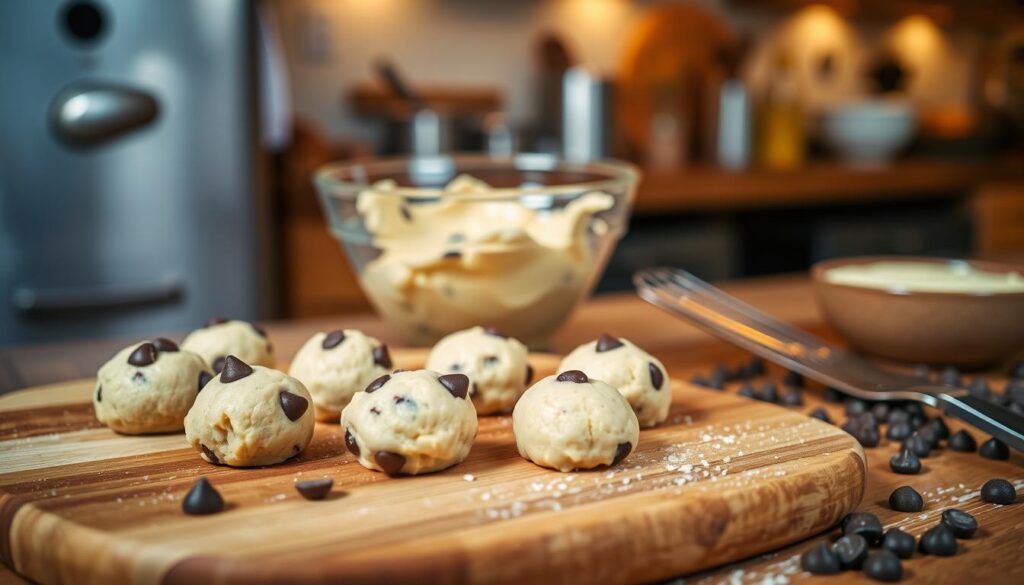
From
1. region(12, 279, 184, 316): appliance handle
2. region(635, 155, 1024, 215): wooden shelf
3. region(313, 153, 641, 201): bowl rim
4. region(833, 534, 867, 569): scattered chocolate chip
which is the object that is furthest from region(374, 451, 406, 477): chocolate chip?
region(635, 155, 1024, 215): wooden shelf

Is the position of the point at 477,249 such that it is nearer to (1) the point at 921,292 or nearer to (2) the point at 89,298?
(1) the point at 921,292

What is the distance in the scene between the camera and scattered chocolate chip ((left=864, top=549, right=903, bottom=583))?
610mm

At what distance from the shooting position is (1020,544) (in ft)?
2.19

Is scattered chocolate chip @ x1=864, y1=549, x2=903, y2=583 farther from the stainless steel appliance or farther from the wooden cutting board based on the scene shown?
the stainless steel appliance

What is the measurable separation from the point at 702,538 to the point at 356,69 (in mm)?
2817

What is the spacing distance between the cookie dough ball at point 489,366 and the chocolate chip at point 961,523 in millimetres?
390

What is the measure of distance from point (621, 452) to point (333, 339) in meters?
0.32

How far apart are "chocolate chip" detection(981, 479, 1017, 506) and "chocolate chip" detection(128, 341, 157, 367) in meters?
0.70

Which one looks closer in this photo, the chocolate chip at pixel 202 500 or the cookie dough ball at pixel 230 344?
the chocolate chip at pixel 202 500

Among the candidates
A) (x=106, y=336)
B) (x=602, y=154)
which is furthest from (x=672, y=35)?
(x=106, y=336)

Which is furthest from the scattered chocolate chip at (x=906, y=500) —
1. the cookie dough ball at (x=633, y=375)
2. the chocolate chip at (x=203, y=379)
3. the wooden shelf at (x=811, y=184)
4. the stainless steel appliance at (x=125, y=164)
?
the wooden shelf at (x=811, y=184)

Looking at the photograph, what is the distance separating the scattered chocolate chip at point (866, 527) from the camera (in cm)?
66

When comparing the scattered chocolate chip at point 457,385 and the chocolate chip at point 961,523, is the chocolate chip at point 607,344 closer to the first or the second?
the scattered chocolate chip at point 457,385

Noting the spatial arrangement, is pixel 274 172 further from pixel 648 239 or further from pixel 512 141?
pixel 648 239
